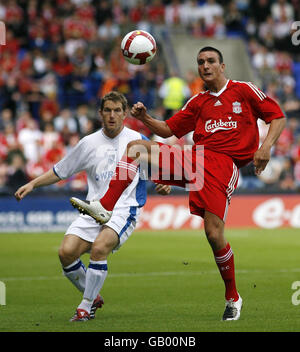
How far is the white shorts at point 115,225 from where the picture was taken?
8852 mm

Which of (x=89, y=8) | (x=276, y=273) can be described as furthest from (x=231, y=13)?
(x=276, y=273)

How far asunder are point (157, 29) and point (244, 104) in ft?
63.8

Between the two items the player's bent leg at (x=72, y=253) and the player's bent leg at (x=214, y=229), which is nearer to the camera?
the player's bent leg at (x=214, y=229)

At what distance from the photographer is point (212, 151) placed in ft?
28.6

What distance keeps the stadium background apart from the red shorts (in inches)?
463

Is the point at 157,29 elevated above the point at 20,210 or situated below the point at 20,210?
above

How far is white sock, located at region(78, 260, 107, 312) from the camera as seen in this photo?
856 centimetres

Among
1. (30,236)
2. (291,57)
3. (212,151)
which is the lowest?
(30,236)

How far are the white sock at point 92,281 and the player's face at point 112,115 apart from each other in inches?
59.8

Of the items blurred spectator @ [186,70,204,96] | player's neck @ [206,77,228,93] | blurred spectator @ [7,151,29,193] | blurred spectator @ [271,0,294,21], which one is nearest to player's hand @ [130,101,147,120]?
player's neck @ [206,77,228,93]

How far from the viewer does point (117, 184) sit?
9.06m

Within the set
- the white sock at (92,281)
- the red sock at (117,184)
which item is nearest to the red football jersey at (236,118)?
the red sock at (117,184)

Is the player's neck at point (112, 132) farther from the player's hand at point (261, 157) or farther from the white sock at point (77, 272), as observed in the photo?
the player's hand at point (261, 157)

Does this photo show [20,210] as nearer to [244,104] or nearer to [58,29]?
[58,29]
